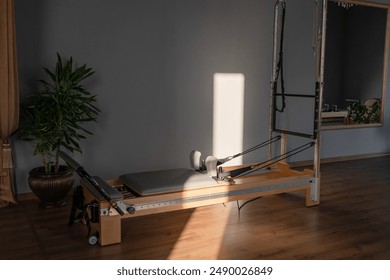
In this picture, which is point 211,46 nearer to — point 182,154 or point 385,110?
point 182,154

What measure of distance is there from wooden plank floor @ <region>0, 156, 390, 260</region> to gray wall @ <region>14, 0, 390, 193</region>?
36.3 inches

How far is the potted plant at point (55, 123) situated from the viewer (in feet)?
11.3

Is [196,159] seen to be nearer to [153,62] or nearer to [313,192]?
[313,192]

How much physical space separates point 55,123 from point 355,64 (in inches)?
155

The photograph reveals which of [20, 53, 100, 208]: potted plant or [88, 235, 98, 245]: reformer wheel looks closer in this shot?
[88, 235, 98, 245]: reformer wheel

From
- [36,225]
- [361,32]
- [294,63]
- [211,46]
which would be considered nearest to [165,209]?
[36,225]

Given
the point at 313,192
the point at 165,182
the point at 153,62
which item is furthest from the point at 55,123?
the point at 313,192

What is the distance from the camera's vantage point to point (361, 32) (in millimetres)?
5727

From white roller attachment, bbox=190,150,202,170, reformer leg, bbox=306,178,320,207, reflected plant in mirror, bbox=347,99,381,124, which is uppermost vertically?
reflected plant in mirror, bbox=347,99,381,124

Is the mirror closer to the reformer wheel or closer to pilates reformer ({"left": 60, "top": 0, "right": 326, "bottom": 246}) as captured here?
pilates reformer ({"left": 60, "top": 0, "right": 326, "bottom": 246})

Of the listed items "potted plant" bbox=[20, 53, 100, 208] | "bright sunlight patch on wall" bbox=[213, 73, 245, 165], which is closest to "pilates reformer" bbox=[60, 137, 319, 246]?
"potted plant" bbox=[20, 53, 100, 208]

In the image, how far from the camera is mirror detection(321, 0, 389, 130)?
550cm

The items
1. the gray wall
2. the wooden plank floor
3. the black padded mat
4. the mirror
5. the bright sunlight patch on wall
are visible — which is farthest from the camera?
the mirror

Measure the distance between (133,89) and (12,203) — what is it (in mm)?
1412
